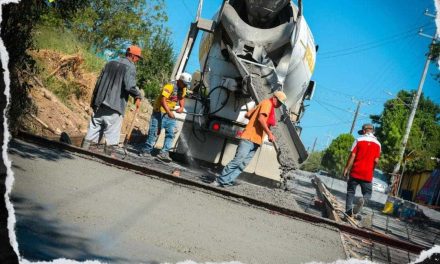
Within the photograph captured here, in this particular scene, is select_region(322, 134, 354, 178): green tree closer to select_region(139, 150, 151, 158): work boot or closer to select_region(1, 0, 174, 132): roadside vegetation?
select_region(1, 0, 174, 132): roadside vegetation

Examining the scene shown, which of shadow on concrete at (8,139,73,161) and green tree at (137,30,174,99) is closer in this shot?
shadow on concrete at (8,139,73,161)

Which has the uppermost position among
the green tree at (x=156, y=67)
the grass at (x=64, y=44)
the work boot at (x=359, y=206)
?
the green tree at (x=156, y=67)

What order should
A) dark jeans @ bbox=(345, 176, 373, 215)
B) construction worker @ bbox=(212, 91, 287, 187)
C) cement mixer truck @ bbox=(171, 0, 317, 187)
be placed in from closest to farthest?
construction worker @ bbox=(212, 91, 287, 187)
cement mixer truck @ bbox=(171, 0, 317, 187)
dark jeans @ bbox=(345, 176, 373, 215)

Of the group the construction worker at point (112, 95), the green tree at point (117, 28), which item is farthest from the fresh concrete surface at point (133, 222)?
the green tree at point (117, 28)

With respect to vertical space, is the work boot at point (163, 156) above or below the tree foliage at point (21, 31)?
below

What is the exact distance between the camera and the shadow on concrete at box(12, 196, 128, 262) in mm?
2100

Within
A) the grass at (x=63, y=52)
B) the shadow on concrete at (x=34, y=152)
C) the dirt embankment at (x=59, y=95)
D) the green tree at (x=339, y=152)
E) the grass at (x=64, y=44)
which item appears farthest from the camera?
the green tree at (x=339, y=152)

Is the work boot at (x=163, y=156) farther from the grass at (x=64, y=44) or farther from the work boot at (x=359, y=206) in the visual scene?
the work boot at (x=359, y=206)

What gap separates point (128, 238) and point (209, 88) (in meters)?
4.99

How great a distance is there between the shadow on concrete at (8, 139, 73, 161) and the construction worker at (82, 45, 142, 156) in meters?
0.77

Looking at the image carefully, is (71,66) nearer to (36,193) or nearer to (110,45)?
(110,45)

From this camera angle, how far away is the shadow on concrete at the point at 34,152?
4311mm

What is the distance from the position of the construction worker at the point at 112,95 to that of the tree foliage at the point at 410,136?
15793mm

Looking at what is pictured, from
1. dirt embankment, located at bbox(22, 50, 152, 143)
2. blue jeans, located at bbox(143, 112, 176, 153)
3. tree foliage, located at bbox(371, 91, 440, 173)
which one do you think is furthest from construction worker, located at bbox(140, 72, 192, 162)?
tree foliage, located at bbox(371, 91, 440, 173)
